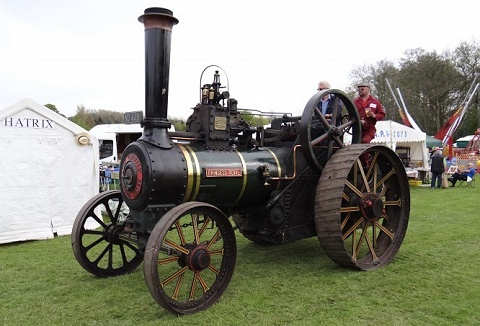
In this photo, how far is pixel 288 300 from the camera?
3.48 m

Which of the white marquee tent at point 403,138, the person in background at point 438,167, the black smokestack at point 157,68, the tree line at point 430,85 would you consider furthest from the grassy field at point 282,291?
the tree line at point 430,85

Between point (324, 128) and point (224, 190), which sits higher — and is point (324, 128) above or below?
above

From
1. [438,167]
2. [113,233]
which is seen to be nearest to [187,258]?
[113,233]

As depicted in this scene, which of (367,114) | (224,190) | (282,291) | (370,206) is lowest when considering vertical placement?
(282,291)

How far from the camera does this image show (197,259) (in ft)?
10.7

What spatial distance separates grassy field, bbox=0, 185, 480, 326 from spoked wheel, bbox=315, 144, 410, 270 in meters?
0.26

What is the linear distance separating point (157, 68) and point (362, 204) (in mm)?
2486

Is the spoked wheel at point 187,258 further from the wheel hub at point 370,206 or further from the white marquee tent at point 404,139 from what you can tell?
the white marquee tent at point 404,139

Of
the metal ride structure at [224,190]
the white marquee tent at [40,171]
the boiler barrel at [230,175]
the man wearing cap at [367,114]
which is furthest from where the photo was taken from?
the white marquee tent at [40,171]

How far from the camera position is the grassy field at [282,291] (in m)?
3.13

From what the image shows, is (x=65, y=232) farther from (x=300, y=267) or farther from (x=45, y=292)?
(x=300, y=267)

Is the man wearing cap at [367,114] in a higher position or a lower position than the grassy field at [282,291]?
higher

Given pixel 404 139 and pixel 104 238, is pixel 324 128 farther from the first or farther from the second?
pixel 404 139

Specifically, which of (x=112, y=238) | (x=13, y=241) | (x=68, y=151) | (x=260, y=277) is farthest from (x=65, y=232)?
(x=260, y=277)
